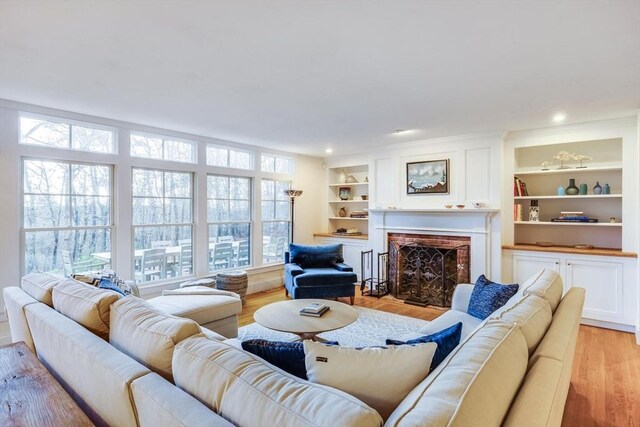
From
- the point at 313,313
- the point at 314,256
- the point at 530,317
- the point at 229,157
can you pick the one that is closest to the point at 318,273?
the point at 314,256

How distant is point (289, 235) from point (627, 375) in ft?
15.3

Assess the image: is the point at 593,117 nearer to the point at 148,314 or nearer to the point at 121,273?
the point at 148,314

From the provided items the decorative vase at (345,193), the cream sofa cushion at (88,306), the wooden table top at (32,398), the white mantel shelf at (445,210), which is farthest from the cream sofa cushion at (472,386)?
the decorative vase at (345,193)

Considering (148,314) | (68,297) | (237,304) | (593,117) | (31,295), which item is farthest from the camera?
(593,117)

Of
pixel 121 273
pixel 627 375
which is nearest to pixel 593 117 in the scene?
pixel 627 375

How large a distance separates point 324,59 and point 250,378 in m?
2.03

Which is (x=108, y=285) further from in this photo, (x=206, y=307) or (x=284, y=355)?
(x=284, y=355)

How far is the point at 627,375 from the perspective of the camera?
2805 millimetres

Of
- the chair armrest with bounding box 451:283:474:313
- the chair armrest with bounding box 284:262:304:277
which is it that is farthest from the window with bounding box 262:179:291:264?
the chair armrest with bounding box 451:283:474:313

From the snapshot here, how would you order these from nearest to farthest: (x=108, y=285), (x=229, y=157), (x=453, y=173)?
(x=108, y=285) < (x=453, y=173) < (x=229, y=157)

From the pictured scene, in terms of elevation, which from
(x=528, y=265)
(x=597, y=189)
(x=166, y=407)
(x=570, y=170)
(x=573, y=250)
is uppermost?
(x=570, y=170)

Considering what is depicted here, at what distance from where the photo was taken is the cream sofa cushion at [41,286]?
2.02 m

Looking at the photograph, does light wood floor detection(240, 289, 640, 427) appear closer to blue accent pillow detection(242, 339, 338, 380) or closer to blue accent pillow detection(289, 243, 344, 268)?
blue accent pillow detection(289, 243, 344, 268)

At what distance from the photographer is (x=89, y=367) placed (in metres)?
1.31
